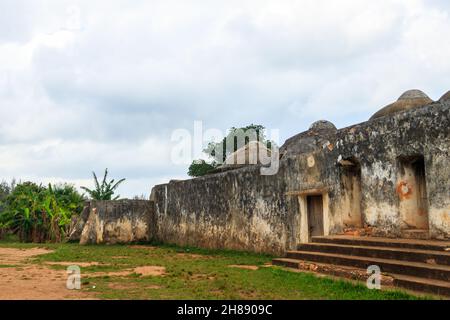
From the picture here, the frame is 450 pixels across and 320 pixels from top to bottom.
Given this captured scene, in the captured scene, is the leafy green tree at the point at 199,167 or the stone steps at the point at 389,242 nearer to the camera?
the stone steps at the point at 389,242

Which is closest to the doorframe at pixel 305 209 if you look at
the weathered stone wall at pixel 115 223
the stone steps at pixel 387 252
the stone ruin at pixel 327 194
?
the stone ruin at pixel 327 194

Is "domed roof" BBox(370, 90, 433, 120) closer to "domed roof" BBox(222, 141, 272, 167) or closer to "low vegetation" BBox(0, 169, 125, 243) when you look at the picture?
"domed roof" BBox(222, 141, 272, 167)

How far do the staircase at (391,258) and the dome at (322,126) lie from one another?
608 centimetres

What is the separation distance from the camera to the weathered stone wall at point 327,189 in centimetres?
823

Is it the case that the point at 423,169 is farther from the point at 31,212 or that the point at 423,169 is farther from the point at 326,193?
the point at 31,212

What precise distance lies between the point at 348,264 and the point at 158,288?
3.61 meters

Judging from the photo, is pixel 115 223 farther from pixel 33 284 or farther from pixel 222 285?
pixel 222 285

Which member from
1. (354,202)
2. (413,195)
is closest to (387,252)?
(413,195)

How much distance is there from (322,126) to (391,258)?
8.23m

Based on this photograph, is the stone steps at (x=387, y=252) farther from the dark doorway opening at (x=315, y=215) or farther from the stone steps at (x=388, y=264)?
the dark doorway opening at (x=315, y=215)

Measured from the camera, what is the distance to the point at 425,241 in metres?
7.91

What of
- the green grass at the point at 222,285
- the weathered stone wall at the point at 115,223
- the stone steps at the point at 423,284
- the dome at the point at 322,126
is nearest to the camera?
the stone steps at the point at 423,284

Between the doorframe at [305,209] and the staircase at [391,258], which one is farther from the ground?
the doorframe at [305,209]

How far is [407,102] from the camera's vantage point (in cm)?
1171
